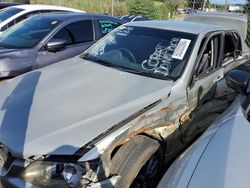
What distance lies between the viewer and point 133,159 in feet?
9.47

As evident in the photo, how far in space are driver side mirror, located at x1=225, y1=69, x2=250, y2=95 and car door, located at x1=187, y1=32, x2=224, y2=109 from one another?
2.11 ft

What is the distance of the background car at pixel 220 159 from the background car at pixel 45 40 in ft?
12.4

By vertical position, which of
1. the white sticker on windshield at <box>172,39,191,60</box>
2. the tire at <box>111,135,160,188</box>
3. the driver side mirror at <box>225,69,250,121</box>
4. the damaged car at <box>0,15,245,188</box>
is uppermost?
the white sticker on windshield at <box>172,39,191,60</box>

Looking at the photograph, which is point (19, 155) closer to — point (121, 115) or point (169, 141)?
point (121, 115)

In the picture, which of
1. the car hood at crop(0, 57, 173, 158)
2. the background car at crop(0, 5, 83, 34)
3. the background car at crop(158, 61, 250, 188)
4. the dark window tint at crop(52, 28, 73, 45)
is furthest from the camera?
the background car at crop(0, 5, 83, 34)

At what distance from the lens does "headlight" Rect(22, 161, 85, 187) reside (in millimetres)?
2498

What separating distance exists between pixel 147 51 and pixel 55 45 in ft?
6.84

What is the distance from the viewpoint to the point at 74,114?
2930 mm

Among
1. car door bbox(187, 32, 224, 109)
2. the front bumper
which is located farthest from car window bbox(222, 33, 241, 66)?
the front bumper

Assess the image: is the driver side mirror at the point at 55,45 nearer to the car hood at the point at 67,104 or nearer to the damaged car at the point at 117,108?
the damaged car at the point at 117,108

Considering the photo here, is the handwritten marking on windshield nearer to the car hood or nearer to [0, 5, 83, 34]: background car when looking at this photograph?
the car hood

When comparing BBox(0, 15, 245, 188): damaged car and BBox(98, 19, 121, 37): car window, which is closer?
BBox(0, 15, 245, 188): damaged car

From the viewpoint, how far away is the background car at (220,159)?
170cm

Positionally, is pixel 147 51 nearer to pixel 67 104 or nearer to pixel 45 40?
pixel 67 104
